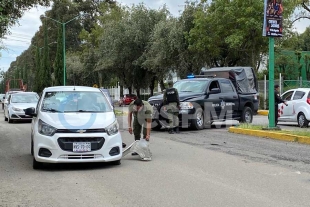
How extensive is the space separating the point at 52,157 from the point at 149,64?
104 feet

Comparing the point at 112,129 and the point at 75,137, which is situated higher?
the point at 112,129

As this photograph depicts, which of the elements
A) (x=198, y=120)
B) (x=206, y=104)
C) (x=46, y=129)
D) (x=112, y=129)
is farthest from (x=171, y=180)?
(x=206, y=104)

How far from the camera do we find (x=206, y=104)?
55.1 feet

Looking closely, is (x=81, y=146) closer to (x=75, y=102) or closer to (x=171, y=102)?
(x=75, y=102)

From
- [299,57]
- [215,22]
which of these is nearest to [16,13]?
[215,22]

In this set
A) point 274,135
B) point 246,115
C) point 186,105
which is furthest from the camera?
point 246,115

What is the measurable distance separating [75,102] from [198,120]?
7.46m

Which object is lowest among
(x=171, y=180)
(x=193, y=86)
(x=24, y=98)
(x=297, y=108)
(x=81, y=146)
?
(x=171, y=180)

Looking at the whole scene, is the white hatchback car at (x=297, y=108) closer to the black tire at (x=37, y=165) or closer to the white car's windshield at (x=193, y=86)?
the white car's windshield at (x=193, y=86)

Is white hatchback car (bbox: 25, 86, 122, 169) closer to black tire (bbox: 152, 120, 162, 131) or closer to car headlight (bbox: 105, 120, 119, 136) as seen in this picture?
car headlight (bbox: 105, 120, 119, 136)

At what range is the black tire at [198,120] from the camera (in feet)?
53.7

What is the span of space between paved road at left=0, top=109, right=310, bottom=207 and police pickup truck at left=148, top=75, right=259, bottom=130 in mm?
4106

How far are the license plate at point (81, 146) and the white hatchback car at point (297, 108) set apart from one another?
10862 mm

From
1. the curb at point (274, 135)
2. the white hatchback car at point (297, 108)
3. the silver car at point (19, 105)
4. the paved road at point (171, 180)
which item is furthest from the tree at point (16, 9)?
the white hatchback car at point (297, 108)
